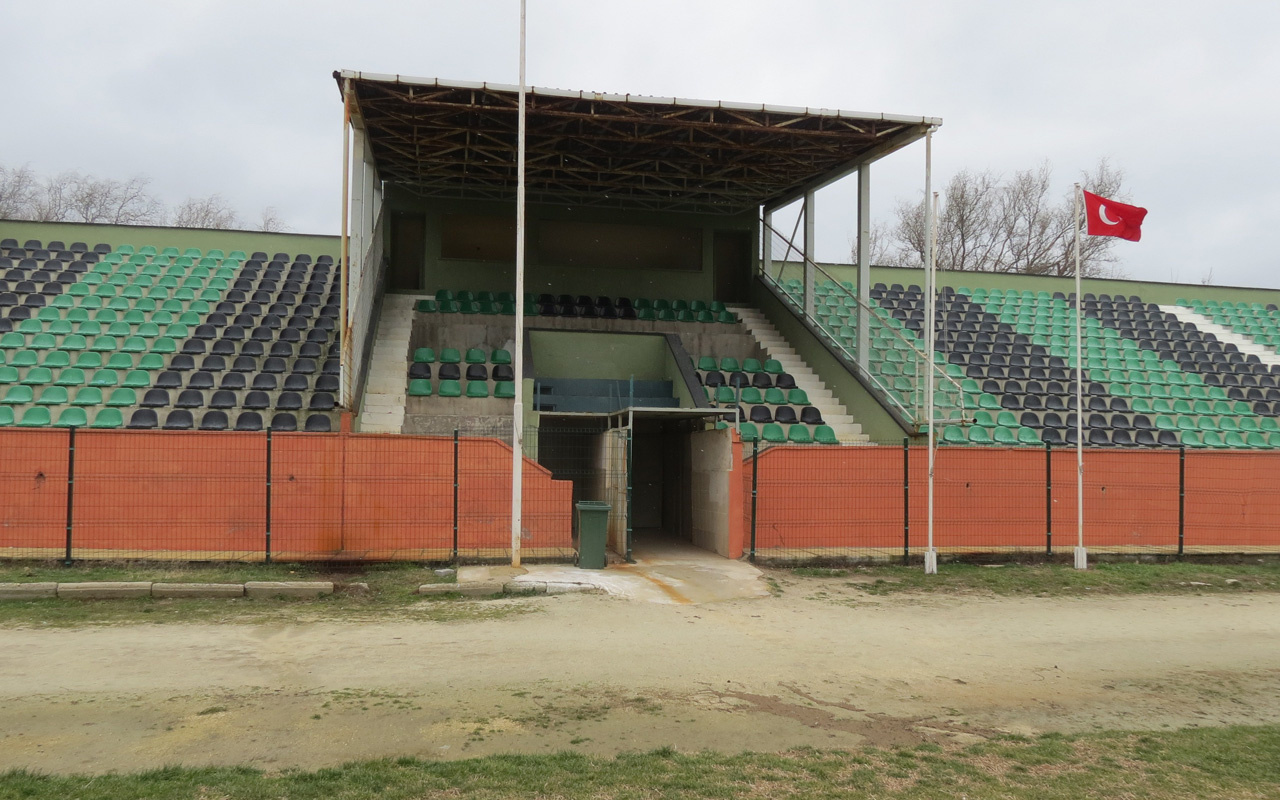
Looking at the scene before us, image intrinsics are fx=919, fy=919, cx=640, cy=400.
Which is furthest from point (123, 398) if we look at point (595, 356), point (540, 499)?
point (595, 356)

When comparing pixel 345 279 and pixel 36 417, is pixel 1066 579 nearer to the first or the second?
pixel 345 279

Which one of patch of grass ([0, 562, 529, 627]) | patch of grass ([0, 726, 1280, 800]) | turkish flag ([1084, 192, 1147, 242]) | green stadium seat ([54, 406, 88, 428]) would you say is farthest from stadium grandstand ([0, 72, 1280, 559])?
patch of grass ([0, 726, 1280, 800])

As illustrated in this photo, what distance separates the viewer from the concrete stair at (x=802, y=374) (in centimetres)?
2045

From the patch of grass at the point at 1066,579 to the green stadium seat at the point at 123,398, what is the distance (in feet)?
41.4

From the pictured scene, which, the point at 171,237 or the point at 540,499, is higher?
the point at 171,237

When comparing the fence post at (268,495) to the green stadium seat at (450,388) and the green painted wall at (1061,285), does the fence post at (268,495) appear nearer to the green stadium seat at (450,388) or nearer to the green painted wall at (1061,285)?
the green stadium seat at (450,388)

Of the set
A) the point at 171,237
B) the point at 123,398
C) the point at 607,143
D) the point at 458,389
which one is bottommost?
the point at 123,398

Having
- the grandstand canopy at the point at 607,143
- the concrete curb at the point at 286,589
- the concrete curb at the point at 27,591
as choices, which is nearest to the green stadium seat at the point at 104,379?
the grandstand canopy at the point at 607,143

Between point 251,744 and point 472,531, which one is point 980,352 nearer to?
point 472,531

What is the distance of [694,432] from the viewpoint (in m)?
18.0

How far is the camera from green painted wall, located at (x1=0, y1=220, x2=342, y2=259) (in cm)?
2781

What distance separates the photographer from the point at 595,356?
2256 cm

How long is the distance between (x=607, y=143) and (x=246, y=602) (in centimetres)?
1373

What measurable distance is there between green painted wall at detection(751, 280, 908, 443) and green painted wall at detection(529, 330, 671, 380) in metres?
3.83
